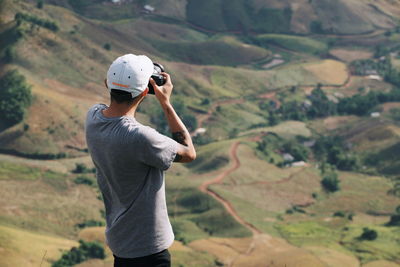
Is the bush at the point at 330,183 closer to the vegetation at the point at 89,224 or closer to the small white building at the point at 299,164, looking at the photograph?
the small white building at the point at 299,164

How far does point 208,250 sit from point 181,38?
79.9 meters

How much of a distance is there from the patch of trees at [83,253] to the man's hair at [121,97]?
42.3m

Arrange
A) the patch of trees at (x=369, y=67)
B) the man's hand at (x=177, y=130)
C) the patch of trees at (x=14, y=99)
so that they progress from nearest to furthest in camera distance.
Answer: the man's hand at (x=177, y=130), the patch of trees at (x=14, y=99), the patch of trees at (x=369, y=67)

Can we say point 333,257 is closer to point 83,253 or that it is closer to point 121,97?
point 83,253

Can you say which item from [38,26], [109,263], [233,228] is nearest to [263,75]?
[38,26]

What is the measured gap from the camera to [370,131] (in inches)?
3607

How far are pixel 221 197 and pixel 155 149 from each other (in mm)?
59753

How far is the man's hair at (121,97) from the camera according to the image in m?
6.40

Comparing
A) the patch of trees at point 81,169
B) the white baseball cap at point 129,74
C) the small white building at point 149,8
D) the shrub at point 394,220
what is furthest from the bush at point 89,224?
the small white building at point 149,8

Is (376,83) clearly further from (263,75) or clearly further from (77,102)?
(77,102)

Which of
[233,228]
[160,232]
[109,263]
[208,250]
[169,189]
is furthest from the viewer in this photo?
[169,189]

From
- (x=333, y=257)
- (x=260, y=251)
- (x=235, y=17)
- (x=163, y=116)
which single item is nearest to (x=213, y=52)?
(x=235, y=17)

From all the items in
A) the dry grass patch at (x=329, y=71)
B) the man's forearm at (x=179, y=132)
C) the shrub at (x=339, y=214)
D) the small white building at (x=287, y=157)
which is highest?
the man's forearm at (x=179, y=132)

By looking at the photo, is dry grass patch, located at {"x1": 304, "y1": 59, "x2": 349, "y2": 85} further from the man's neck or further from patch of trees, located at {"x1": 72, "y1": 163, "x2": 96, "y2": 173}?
the man's neck
